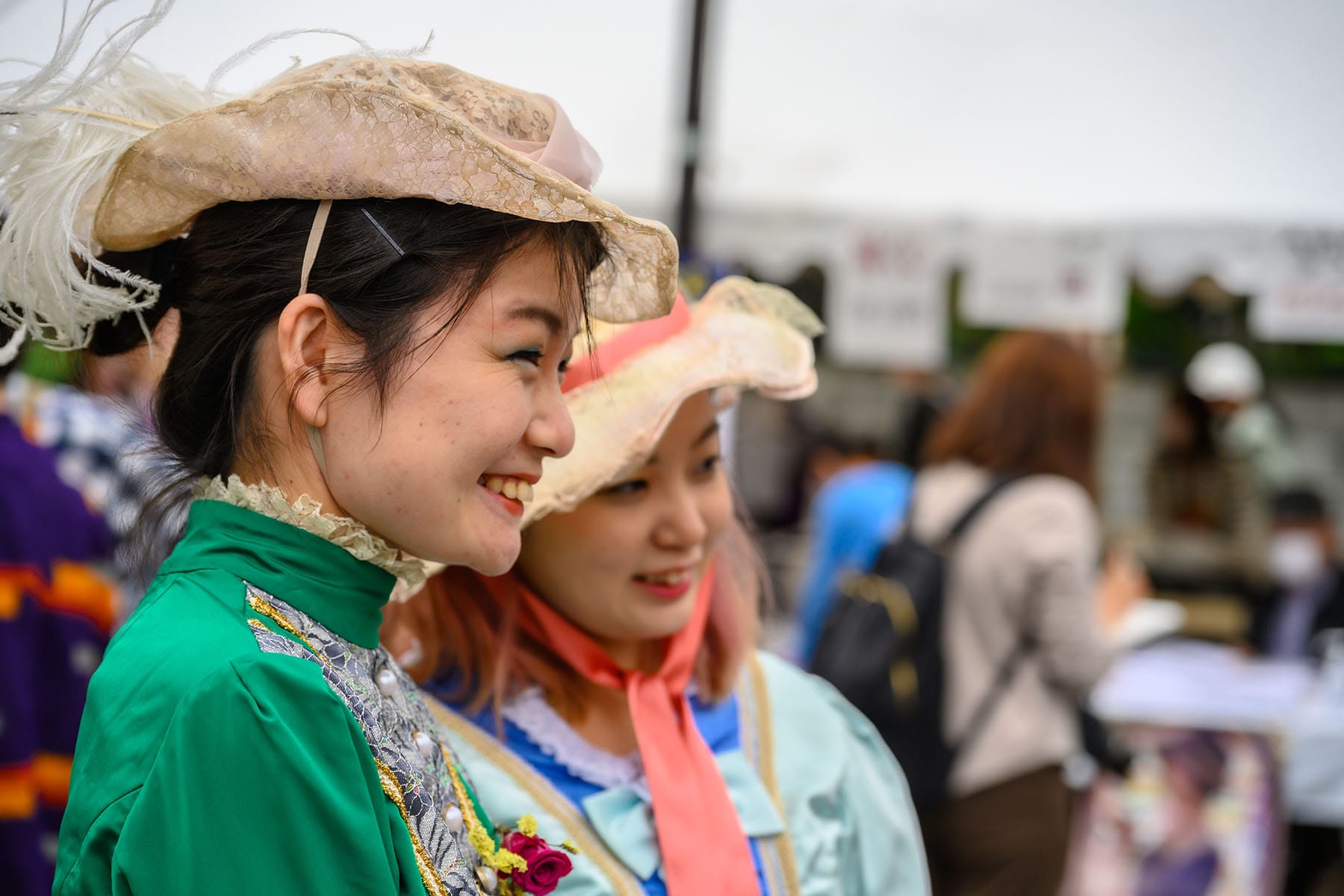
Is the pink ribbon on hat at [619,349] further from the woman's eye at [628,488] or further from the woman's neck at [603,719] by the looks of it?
the woman's neck at [603,719]

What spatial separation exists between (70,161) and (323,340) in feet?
Answer: 0.98

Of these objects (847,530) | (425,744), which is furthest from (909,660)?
(425,744)

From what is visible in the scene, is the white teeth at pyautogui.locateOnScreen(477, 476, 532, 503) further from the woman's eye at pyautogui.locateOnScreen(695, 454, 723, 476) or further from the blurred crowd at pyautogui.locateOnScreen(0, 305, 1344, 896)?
the woman's eye at pyautogui.locateOnScreen(695, 454, 723, 476)

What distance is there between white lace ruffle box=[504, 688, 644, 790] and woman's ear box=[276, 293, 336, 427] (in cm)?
69

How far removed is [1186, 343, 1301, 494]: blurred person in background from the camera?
7.81 metres

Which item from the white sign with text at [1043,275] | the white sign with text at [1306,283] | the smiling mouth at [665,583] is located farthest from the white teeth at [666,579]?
the white sign with text at [1306,283]

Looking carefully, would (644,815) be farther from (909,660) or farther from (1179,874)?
(1179,874)

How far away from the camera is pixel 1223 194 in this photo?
16.2ft

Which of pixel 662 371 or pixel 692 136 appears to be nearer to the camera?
pixel 662 371

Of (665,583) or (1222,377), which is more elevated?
(665,583)

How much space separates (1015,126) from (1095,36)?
0.46 metres

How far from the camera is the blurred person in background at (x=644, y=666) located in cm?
155

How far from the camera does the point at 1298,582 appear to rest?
5625 mm

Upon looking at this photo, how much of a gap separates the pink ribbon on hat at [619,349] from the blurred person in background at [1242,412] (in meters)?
7.07
